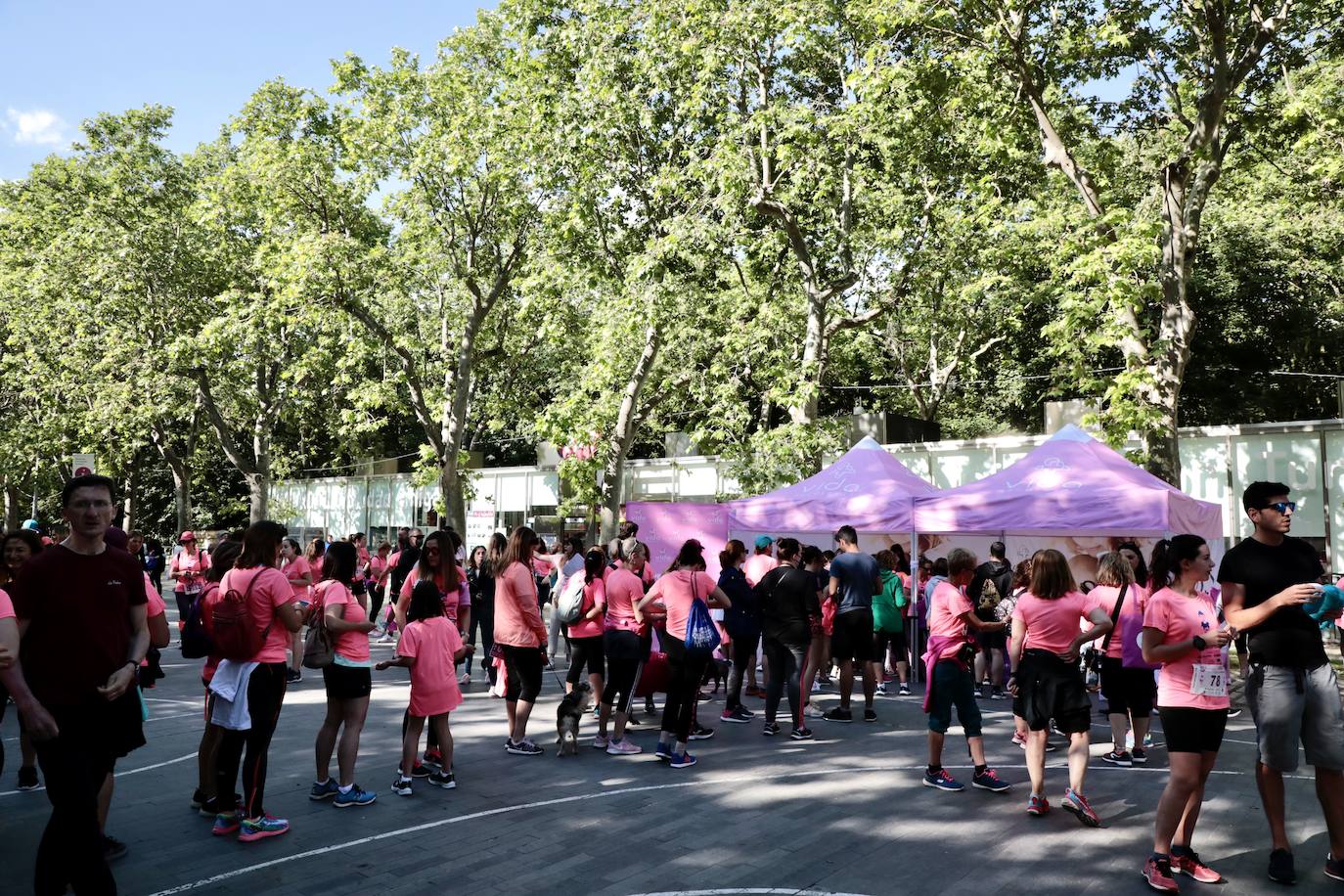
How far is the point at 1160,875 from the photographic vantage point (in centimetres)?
499

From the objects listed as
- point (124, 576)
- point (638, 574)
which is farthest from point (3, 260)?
Result: point (124, 576)

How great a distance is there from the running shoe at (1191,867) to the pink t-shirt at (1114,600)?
244 cm

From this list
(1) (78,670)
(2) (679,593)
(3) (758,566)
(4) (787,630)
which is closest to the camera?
(1) (78,670)

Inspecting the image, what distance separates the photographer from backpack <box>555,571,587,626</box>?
27.1 ft

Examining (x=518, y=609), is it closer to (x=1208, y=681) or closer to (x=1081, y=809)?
(x=1081, y=809)

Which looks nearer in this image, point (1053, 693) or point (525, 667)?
Answer: point (1053, 693)

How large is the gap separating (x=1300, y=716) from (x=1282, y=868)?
0.83 meters

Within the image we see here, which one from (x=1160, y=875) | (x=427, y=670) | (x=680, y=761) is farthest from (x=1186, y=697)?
(x=427, y=670)

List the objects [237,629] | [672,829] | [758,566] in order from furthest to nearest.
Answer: [758,566] < [672,829] < [237,629]

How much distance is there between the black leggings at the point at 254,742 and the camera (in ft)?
18.6

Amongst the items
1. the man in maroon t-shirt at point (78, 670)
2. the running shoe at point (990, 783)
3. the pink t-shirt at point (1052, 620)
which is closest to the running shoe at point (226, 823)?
the man in maroon t-shirt at point (78, 670)

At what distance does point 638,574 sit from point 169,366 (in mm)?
21418

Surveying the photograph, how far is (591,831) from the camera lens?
5977mm

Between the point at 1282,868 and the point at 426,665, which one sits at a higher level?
the point at 426,665
